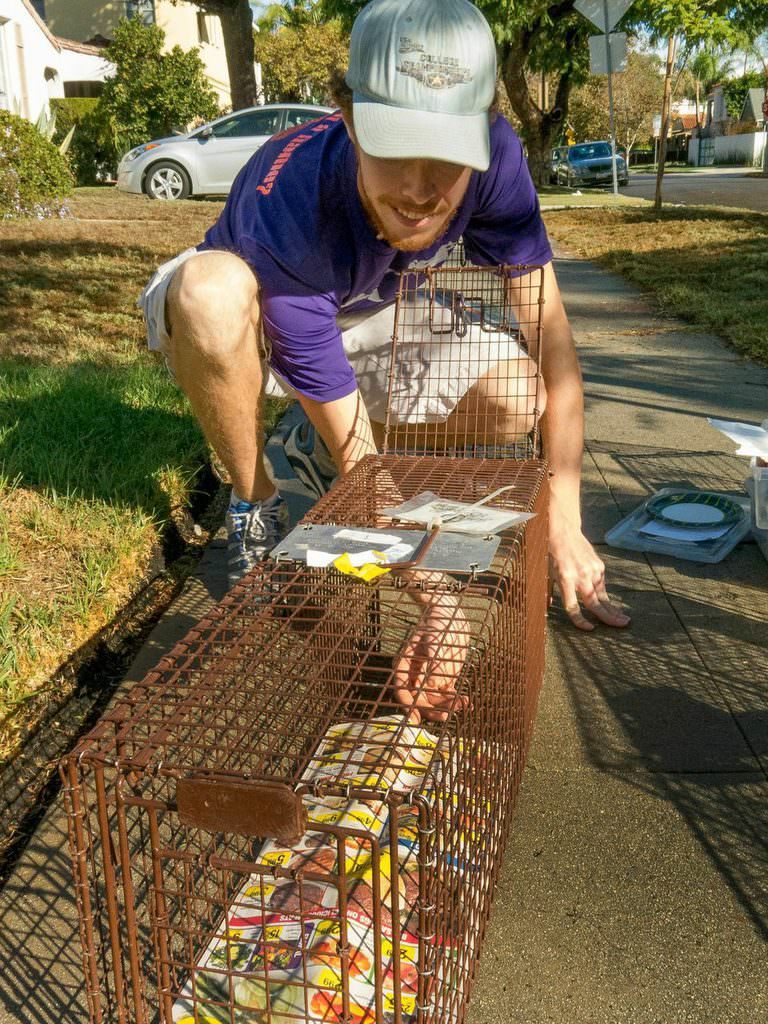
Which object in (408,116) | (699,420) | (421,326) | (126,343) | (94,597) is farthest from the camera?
(126,343)

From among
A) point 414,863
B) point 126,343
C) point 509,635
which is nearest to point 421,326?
point 509,635

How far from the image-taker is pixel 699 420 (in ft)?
14.1

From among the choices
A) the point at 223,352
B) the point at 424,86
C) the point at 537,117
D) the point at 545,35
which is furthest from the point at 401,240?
the point at 537,117

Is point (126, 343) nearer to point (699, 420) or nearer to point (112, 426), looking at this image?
point (112, 426)

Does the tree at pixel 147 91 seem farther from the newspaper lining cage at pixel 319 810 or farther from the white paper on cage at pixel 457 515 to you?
the newspaper lining cage at pixel 319 810

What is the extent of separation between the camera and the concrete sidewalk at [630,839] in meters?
1.52

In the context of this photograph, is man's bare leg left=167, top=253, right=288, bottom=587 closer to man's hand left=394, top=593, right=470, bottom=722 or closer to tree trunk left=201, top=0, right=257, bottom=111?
man's hand left=394, top=593, right=470, bottom=722

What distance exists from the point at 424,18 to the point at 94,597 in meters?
1.66

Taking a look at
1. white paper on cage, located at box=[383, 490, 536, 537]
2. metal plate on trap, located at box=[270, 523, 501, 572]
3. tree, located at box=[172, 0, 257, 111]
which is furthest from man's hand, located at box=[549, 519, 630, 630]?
tree, located at box=[172, 0, 257, 111]

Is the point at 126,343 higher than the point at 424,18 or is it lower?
lower

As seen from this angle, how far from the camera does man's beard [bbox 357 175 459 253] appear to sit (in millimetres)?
2160

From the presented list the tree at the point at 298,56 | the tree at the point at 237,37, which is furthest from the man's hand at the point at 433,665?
the tree at the point at 298,56

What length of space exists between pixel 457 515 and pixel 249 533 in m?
1.10

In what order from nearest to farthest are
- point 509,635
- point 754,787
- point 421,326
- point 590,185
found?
point 509,635 < point 754,787 < point 421,326 < point 590,185
